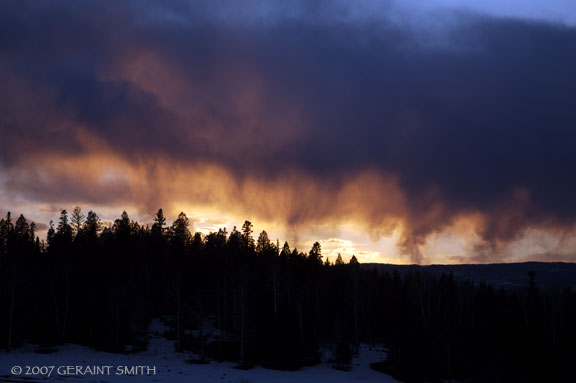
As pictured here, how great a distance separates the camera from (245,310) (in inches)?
2226

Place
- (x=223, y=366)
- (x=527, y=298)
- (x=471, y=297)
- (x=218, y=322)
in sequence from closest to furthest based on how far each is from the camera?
1. (x=223, y=366)
2. (x=218, y=322)
3. (x=527, y=298)
4. (x=471, y=297)

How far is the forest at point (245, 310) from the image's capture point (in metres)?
55.0

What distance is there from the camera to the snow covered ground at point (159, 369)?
37562 mm

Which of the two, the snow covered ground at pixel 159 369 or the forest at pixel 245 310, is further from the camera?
the forest at pixel 245 310

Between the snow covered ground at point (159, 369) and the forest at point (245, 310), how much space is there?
2.00 metres

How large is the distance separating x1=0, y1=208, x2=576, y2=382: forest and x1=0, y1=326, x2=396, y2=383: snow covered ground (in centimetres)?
200

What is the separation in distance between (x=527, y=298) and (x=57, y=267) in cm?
8822

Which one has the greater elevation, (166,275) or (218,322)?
(166,275)

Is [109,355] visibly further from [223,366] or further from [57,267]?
[57,267]

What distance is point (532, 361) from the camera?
6019 cm

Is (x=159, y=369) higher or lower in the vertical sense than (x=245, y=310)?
lower

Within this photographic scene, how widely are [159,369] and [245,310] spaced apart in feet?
45.8

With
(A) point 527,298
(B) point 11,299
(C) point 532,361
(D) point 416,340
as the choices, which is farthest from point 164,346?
(A) point 527,298

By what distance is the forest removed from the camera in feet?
181
